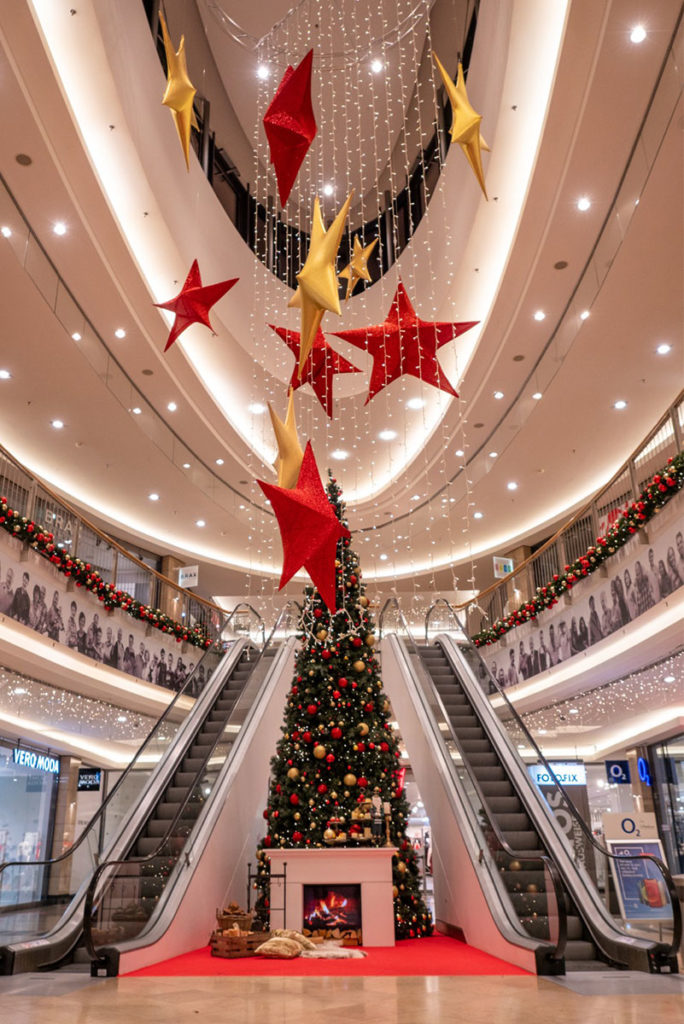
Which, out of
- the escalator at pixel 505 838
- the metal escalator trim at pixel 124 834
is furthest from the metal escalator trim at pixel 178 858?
the escalator at pixel 505 838

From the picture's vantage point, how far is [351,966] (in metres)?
6.50

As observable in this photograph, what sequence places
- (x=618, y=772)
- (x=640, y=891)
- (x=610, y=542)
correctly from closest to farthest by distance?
1. (x=640, y=891)
2. (x=610, y=542)
3. (x=618, y=772)

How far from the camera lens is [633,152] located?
30.3 feet

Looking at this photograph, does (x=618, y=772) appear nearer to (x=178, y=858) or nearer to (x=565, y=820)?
(x=565, y=820)

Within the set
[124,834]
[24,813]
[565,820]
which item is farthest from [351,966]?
[24,813]

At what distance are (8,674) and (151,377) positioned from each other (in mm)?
5408

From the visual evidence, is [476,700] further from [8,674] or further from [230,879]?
[8,674]

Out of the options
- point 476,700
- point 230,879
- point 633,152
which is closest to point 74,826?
point 230,879

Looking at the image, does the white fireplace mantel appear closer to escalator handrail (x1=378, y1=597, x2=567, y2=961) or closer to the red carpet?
the red carpet

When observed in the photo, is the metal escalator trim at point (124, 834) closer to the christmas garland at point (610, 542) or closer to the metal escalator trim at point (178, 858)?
the metal escalator trim at point (178, 858)

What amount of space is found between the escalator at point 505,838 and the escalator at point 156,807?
2.41 m

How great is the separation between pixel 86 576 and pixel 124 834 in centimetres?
515

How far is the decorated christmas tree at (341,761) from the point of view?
8562mm

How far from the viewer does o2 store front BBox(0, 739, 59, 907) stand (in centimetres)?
1310
